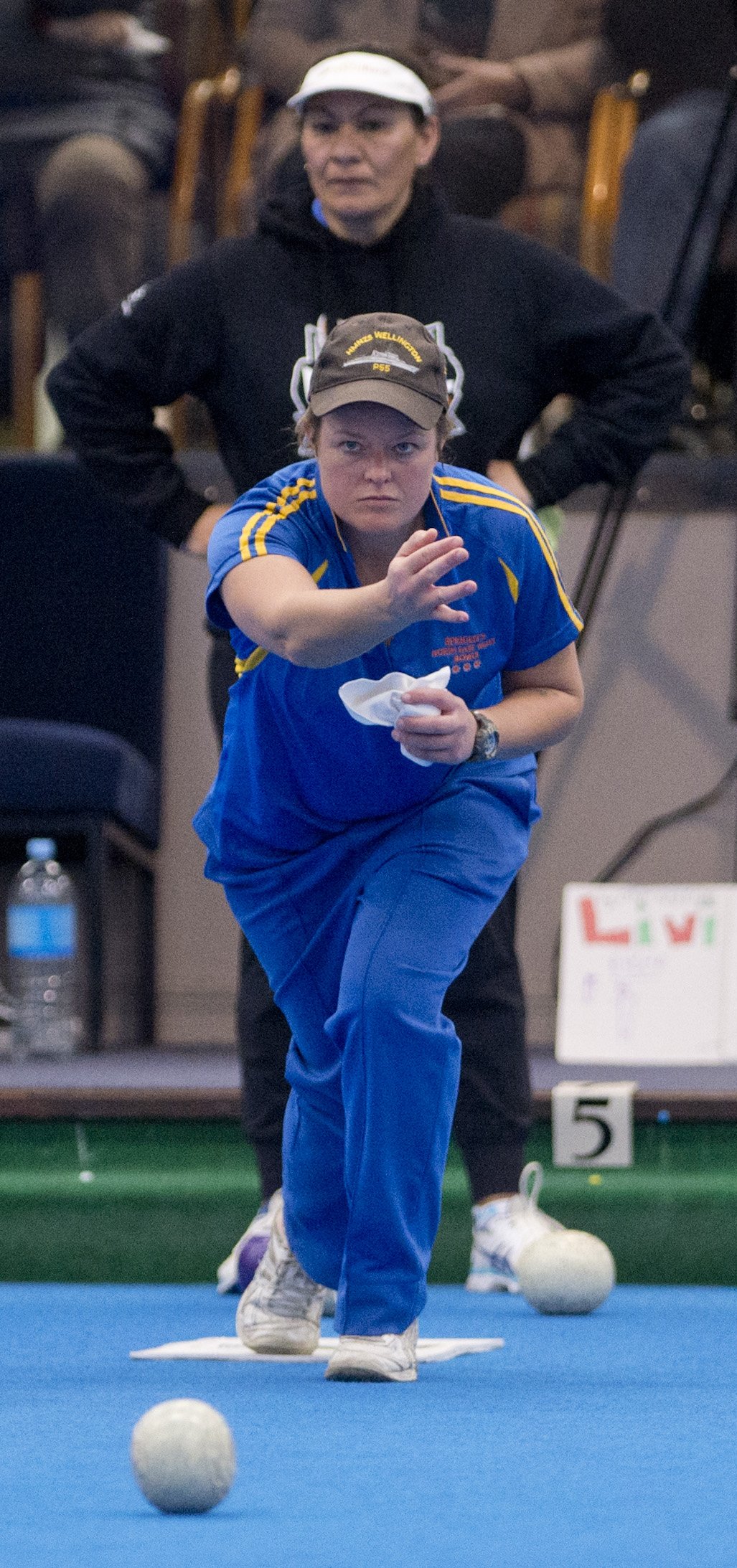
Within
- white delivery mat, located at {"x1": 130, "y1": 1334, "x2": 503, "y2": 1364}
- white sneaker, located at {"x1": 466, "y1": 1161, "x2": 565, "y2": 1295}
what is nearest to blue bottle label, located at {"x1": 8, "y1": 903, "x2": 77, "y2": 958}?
white sneaker, located at {"x1": 466, "y1": 1161, "x2": 565, "y2": 1295}

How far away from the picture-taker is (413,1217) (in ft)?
7.72

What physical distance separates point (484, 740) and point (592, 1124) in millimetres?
1366

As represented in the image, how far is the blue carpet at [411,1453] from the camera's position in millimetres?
1473

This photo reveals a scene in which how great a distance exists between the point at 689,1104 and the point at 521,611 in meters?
1.31

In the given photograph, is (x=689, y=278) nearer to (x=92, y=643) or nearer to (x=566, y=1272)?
(x=92, y=643)

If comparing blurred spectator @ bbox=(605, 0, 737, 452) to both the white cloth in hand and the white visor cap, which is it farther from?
the white cloth in hand

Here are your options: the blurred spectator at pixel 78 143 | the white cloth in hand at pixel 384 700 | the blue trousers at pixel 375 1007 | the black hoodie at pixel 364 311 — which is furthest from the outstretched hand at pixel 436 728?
the blurred spectator at pixel 78 143

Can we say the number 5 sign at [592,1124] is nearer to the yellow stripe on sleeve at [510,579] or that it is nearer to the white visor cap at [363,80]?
the yellow stripe on sleeve at [510,579]

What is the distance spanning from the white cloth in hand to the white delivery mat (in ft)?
2.40

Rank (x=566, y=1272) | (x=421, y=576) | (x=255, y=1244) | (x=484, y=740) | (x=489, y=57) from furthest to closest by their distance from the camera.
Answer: (x=489, y=57) → (x=255, y=1244) → (x=566, y=1272) → (x=484, y=740) → (x=421, y=576)

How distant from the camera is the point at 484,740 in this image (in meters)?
2.30

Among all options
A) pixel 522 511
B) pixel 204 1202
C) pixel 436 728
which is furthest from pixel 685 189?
pixel 436 728

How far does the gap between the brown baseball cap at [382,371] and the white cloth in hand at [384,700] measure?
10.2 inches

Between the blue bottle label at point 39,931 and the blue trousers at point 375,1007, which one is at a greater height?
the blue trousers at point 375,1007
